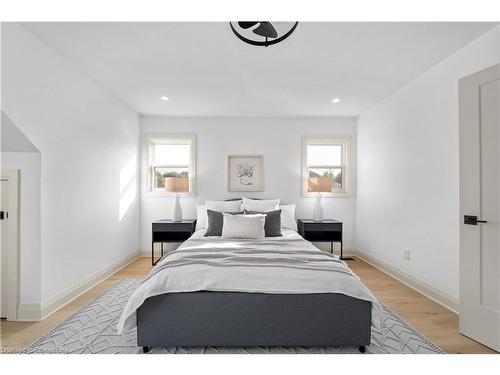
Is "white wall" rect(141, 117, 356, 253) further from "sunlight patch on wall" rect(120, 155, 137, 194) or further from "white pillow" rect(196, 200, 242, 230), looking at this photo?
"white pillow" rect(196, 200, 242, 230)

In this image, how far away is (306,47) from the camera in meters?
2.73

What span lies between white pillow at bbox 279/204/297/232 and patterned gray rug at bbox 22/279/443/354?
1934 mm

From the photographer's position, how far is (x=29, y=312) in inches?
105

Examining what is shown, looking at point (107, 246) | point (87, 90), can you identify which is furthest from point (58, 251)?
point (87, 90)

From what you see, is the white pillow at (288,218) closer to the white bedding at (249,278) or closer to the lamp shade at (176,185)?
the lamp shade at (176,185)

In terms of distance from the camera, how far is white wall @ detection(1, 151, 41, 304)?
8.79 feet

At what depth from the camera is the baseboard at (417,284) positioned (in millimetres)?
2947

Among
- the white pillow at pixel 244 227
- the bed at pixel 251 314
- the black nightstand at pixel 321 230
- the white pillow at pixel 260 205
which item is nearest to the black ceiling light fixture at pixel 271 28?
the bed at pixel 251 314

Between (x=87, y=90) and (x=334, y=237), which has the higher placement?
(x=87, y=90)

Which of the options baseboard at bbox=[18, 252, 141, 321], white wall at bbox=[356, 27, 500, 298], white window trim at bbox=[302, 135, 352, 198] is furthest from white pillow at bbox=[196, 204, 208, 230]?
white wall at bbox=[356, 27, 500, 298]

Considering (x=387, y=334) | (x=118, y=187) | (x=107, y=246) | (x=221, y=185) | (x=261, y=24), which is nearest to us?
(x=261, y=24)
